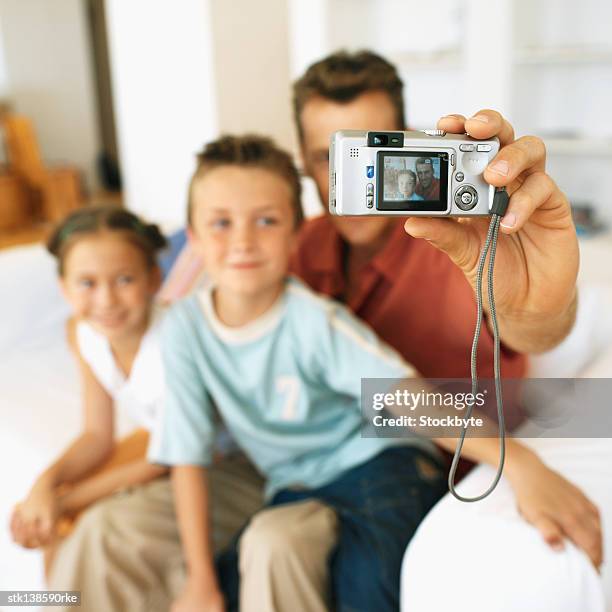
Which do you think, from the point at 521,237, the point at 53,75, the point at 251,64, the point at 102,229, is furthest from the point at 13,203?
the point at 521,237

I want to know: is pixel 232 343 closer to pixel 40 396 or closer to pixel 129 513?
pixel 129 513

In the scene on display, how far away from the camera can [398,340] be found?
0.90m

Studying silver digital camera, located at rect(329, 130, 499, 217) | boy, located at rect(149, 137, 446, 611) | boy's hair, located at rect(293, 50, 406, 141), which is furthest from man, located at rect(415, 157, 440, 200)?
boy's hair, located at rect(293, 50, 406, 141)

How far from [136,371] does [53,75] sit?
13.6ft

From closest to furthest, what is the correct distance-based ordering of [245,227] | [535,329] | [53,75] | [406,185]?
1. [406,185]
2. [535,329]
3. [245,227]
4. [53,75]

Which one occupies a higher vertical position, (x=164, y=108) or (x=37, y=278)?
(x=164, y=108)

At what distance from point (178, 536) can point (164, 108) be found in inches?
70.4

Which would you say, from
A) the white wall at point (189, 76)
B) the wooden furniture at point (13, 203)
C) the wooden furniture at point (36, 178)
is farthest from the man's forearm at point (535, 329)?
the wooden furniture at point (13, 203)

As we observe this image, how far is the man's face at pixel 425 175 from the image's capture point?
438 mm

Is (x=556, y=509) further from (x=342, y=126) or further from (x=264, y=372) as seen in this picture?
(x=342, y=126)

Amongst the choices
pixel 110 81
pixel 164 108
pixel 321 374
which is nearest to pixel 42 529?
pixel 321 374

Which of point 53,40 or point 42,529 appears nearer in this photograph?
point 42,529

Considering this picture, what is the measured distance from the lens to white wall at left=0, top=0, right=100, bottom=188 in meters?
4.32

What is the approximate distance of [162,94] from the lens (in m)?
2.33
